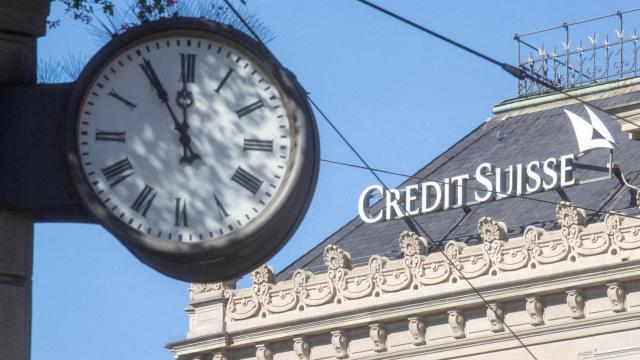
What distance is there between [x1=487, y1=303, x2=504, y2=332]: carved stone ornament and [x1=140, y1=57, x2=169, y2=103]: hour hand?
36501 mm

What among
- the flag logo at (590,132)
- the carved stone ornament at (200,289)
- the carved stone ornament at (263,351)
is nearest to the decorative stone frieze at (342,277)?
the carved stone ornament at (263,351)

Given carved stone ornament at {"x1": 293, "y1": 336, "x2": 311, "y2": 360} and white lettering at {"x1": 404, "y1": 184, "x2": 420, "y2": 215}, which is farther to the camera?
white lettering at {"x1": 404, "y1": 184, "x2": 420, "y2": 215}

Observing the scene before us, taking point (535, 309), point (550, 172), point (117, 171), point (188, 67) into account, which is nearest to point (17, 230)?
point (117, 171)

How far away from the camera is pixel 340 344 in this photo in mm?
45469

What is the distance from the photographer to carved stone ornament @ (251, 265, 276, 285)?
44781 millimetres

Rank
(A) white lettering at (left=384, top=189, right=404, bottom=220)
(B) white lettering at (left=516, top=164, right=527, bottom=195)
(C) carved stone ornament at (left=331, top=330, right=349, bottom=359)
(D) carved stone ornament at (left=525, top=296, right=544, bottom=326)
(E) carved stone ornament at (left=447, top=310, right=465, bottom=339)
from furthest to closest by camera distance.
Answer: (A) white lettering at (left=384, top=189, right=404, bottom=220), (C) carved stone ornament at (left=331, top=330, right=349, bottom=359), (B) white lettering at (left=516, top=164, right=527, bottom=195), (E) carved stone ornament at (left=447, top=310, right=465, bottom=339), (D) carved stone ornament at (left=525, top=296, right=544, bottom=326)

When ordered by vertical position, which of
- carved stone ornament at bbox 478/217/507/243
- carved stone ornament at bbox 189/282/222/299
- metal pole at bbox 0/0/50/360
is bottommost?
metal pole at bbox 0/0/50/360

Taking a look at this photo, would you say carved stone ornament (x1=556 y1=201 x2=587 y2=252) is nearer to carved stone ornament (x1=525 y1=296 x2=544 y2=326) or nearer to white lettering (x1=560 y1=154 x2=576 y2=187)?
carved stone ornament (x1=525 y1=296 x2=544 y2=326)

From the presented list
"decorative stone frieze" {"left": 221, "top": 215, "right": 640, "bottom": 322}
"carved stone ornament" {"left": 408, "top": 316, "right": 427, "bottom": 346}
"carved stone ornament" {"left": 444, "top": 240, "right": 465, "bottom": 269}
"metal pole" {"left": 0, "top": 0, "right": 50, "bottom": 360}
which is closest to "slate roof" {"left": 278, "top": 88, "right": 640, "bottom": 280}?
"decorative stone frieze" {"left": 221, "top": 215, "right": 640, "bottom": 322}

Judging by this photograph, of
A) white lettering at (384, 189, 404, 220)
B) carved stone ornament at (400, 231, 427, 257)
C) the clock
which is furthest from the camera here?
white lettering at (384, 189, 404, 220)

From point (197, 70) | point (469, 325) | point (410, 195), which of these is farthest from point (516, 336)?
point (197, 70)

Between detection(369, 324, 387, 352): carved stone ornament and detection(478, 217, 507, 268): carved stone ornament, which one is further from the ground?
detection(478, 217, 507, 268): carved stone ornament

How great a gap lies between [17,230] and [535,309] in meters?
36.2

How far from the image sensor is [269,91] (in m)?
6.70
